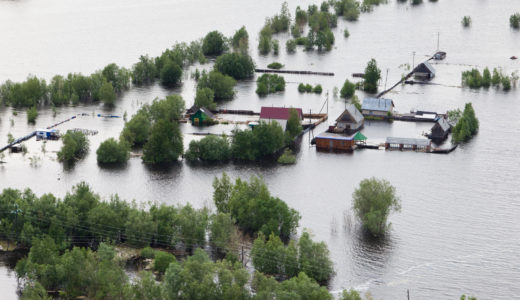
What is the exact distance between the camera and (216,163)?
44000 mm

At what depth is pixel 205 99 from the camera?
52.0m

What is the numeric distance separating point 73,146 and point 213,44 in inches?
1032

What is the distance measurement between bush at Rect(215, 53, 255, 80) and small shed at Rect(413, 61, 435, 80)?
11475 mm

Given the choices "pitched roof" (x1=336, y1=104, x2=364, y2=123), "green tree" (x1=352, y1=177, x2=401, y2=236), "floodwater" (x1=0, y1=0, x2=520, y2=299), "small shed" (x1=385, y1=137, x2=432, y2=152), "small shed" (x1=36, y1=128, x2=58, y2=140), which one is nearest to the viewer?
"floodwater" (x1=0, y1=0, x2=520, y2=299)

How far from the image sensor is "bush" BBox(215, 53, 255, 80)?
200 ft

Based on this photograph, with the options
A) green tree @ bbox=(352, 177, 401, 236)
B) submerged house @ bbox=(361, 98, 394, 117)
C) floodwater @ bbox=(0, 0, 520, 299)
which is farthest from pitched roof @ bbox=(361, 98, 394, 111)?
green tree @ bbox=(352, 177, 401, 236)

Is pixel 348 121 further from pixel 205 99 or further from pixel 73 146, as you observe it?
pixel 73 146

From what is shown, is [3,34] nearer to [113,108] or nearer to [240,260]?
[113,108]

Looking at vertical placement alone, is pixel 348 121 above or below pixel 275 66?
below

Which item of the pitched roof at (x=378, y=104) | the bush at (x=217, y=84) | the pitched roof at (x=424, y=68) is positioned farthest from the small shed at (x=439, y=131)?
the bush at (x=217, y=84)

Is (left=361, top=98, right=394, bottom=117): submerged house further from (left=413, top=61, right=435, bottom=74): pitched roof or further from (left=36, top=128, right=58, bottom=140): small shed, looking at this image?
(left=36, top=128, right=58, bottom=140): small shed

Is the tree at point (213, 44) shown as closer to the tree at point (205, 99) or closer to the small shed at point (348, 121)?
the tree at point (205, 99)

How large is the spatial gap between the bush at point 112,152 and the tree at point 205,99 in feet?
29.1

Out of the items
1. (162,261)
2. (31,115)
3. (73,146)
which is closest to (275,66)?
(31,115)
